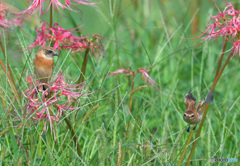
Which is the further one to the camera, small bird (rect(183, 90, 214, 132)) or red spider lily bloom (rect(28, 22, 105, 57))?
red spider lily bloom (rect(28, 22, 105, 57))

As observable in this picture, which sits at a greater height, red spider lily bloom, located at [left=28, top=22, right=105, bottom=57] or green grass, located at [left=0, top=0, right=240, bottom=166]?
red spider lily bloom, located at [left=28, top=22, right=105, bottom=57]

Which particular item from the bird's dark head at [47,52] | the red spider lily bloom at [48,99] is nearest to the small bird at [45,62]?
the bird's dark head at [47,52]

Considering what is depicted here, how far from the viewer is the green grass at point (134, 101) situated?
2.27 metres

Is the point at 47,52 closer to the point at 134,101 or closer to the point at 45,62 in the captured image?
the point at 45,62

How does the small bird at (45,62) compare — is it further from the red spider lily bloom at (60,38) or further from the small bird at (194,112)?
the small bird at (194,112)

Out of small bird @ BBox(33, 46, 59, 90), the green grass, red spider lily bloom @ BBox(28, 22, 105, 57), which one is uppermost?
red spider lily bloom @ BBox(28, 22, 105, 57)

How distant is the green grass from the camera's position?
2.27 meters

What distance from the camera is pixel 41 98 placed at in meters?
2.08

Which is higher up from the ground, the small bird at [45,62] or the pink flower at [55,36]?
the pink flower at [55,36]

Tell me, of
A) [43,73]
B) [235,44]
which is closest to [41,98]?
[43,73]

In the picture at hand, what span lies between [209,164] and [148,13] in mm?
3301

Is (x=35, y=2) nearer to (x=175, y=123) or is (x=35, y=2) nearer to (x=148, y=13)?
(x=175, y=123)

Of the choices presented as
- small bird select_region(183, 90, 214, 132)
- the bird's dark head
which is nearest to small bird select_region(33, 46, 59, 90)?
the bird's dark head

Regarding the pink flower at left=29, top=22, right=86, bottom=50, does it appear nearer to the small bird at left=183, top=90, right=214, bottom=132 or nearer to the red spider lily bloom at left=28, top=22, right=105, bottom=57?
the red spider lily bloom at left=28, top=22, right=105, bottom=57
